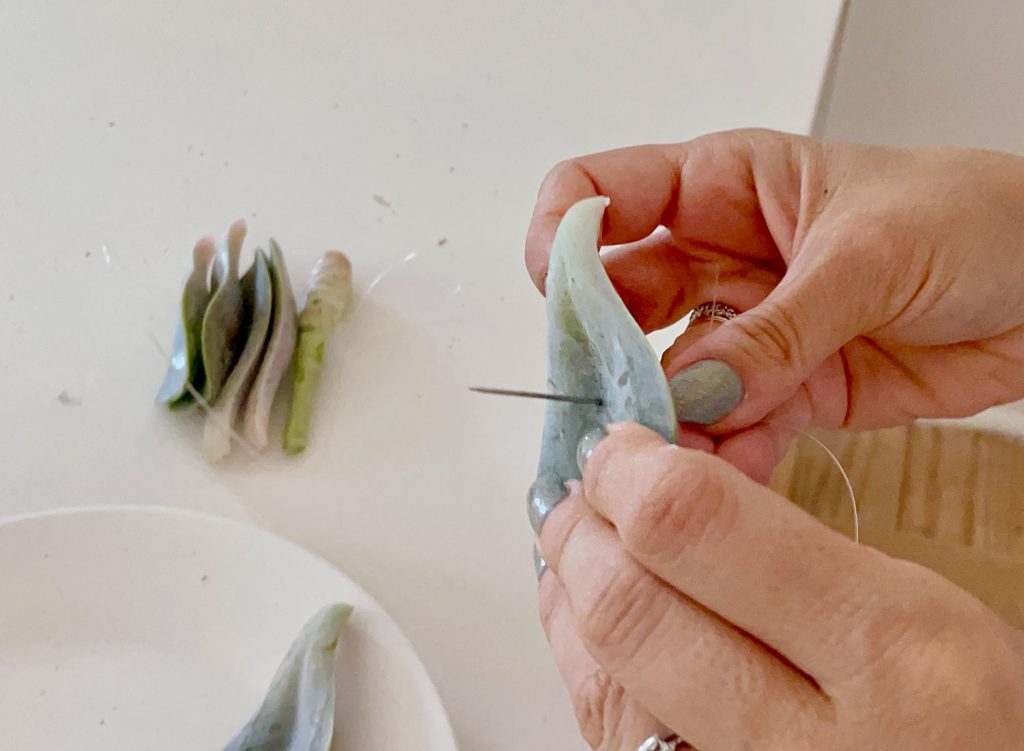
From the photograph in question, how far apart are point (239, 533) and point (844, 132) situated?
105 centimetres

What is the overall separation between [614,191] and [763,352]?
0.23 m

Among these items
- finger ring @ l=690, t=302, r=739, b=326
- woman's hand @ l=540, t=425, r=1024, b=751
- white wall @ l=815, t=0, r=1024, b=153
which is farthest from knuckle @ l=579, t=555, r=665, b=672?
white wall @ l=815, t=0, r=1024, b=153

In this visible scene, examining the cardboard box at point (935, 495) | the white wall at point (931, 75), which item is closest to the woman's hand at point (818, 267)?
the cardboard box at point (935, 495)

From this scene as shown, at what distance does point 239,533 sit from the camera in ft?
2.20

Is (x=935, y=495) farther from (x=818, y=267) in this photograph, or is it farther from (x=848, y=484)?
(x=818, y=267)

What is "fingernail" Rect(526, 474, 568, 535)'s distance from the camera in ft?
1.76

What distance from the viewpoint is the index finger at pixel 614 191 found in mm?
694

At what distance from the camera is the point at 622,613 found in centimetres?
43

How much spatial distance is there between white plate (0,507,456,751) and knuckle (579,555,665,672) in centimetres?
22

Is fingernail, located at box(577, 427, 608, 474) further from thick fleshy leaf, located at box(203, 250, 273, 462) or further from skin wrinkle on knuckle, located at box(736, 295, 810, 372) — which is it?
thick fleshy leaf, located at box(203, 250, 273, 462)

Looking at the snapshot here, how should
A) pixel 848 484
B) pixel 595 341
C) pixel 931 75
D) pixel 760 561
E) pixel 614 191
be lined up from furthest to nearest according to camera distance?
1. pixel 931 75
2. pixel 848 484
3. pixel 614 191
4. pixel 595 341
5. pixel 760 561

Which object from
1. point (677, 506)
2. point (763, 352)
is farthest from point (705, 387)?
point (677, 506)

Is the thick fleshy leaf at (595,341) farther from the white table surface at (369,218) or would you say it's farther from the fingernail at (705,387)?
the white table surface at (369,218)

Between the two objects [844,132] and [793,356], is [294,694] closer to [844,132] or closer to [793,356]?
[793,356]
